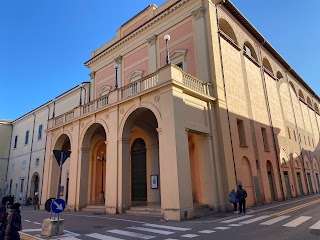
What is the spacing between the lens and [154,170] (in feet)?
56.9

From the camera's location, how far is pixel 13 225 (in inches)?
219

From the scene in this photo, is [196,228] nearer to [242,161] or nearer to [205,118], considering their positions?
[205,118]

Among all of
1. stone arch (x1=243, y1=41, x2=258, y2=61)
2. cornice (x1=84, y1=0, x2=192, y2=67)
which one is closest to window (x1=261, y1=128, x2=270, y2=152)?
stone arch (x1=243, y1=41, x2=258, y2=61)

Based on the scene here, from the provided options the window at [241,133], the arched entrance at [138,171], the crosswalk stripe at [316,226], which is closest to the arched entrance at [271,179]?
the window at [241,133]

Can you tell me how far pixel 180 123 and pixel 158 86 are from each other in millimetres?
2259

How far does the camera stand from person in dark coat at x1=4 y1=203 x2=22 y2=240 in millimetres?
5492

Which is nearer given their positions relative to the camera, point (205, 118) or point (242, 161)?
point (205, 118)

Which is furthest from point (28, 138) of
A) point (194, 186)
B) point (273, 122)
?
point (273, 122)

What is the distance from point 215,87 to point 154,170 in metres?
6.82

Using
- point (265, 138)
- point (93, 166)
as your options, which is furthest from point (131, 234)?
point (265, 138)

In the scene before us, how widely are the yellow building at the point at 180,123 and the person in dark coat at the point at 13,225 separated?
273 inches

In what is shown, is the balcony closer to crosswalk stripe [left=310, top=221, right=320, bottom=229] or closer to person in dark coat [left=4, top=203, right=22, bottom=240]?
crosswalk stripe [left=310, top=221, right=320, bottom=229]

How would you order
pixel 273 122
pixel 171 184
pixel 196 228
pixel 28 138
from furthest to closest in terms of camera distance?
pixel 28 138, pixel 273 122, pixel 171 184, pixel 196 228

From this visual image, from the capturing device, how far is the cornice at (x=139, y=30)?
18448 millimetres
